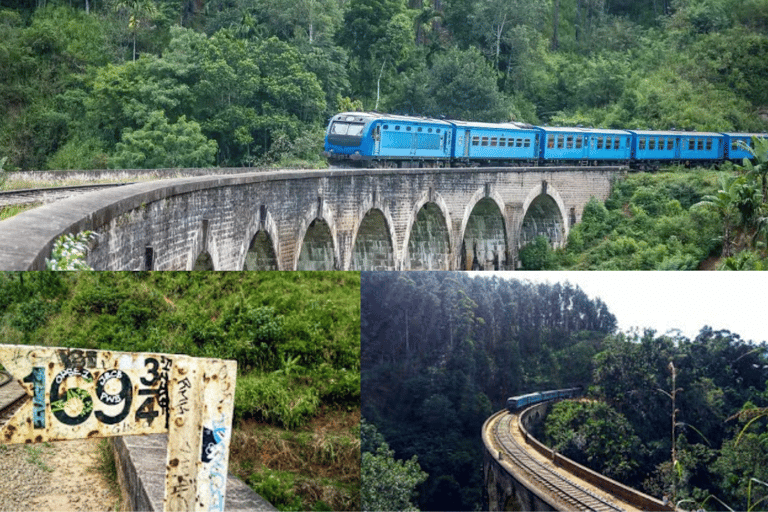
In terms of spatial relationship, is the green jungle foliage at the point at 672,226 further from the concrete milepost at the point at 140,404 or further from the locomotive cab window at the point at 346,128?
the concrete milepost at the point at 140,404

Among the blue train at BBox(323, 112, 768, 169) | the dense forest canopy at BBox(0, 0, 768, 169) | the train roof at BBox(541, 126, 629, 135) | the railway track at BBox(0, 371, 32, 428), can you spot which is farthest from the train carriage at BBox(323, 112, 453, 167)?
the railway track at BBox(0, 371, 32, 428)

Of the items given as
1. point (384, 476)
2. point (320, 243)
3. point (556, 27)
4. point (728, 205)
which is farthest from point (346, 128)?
point (556, 27)

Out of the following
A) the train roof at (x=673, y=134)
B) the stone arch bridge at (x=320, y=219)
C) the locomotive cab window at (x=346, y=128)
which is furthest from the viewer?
the train roof at (x=673, y=134)

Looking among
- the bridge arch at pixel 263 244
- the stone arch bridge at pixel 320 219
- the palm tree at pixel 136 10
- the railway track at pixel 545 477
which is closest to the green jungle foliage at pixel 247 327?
the stone arch bridge at pixel 320 219

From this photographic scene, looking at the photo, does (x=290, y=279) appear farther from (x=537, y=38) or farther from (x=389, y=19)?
(x=537, y=38)

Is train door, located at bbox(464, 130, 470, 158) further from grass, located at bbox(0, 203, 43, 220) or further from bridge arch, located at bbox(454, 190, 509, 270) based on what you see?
grass, located at bbox(0, 203, 43, 220)

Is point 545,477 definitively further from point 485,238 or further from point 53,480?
point 485,238
